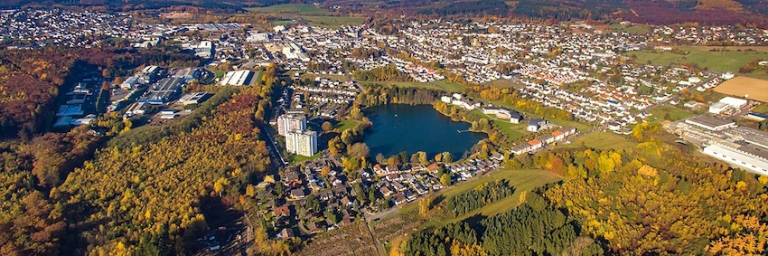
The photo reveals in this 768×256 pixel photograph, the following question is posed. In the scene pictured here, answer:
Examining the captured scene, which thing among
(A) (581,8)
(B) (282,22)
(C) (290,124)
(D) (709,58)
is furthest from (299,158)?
(A) (581,8)

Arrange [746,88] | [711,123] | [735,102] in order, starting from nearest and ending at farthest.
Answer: [711,123] → [735,102] → [746,88]

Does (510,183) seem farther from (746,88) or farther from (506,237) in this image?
(746,88)

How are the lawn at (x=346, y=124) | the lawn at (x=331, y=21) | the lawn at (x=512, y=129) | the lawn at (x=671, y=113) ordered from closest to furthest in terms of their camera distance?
the lawn at (x=512, y=129) → the lawn at (x=346, y=124) → the lawn at (x=671, y=113) → the lawn at (x=331, y=21)

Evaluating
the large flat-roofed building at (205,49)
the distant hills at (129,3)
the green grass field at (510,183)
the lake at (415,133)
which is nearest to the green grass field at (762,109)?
the lake at (415,133)

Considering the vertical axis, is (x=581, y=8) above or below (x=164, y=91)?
above

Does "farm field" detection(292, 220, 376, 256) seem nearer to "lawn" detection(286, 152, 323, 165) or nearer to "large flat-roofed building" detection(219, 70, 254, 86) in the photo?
"lawn" detection(286, 152, 323, 165)

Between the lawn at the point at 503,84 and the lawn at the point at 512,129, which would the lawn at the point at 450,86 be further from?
the lawn at the point at 512,129
